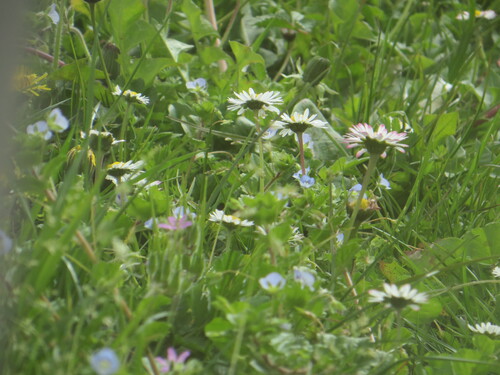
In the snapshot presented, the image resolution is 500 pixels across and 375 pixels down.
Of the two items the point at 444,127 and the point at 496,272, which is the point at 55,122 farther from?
the point at 444,127

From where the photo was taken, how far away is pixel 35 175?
1.01m

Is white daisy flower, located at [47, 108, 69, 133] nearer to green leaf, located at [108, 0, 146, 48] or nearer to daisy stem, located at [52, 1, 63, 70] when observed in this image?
daisy stem, located at [52, 1, 63, 70]

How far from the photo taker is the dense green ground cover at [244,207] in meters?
0.97

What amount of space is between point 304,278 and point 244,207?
180 millimetres

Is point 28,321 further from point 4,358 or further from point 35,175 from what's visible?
point 35,175

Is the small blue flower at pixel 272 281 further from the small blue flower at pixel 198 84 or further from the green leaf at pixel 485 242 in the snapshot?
the small blue flower at pixel 198 84

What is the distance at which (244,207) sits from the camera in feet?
4.03

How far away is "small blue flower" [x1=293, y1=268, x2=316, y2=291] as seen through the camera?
110 centimetres

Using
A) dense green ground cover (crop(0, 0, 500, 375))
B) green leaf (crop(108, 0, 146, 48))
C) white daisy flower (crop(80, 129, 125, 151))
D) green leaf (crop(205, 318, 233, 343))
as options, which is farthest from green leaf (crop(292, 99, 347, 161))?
green leaf (crop(205, 318, 233, 343))

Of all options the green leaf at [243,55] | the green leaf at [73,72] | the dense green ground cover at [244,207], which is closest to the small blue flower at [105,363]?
the dense green ground cover at [244,207]

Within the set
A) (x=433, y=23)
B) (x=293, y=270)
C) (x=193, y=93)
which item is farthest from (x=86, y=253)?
(x=433, y=23)

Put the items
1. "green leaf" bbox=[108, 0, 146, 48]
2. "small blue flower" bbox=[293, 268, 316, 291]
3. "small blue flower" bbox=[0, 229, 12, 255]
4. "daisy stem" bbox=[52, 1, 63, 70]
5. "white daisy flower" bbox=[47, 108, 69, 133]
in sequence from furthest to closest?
"green leaf" bbox=[108, 0, 146, 48] < "daisy stem" bbox=[52, 1, 63, 70] < "small blue flower" bbox=[293, 268, 316, 291] < "white daisy flower" bbox=[47, 108, 69, 133] < "small blue flower" bbox=[0, 229, 12, 255]

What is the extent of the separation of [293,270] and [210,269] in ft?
0.69

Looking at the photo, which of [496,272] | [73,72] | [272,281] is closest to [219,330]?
[272,281]
